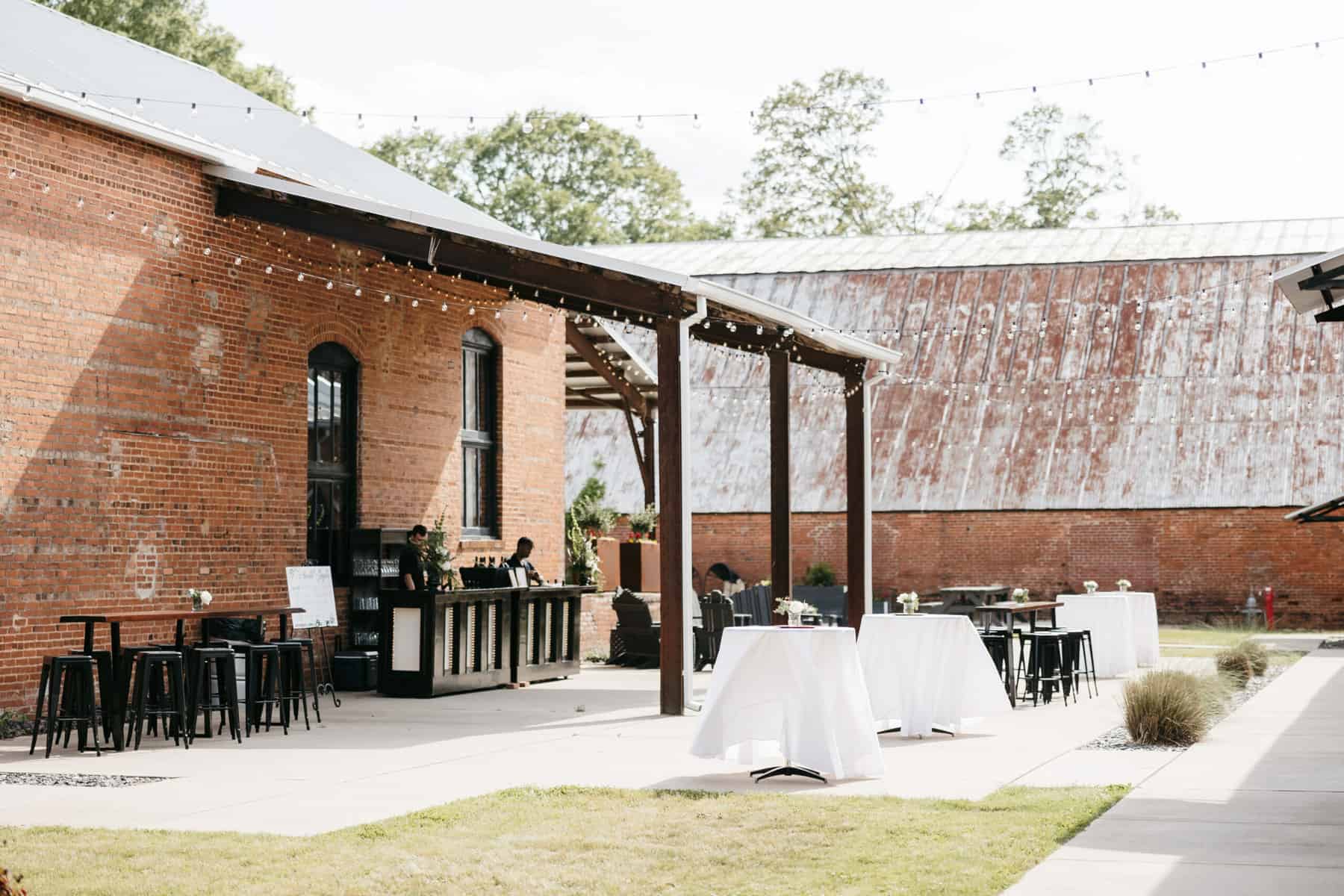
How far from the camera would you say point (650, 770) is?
9.31 metres

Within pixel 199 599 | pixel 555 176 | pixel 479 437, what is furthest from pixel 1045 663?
pixel 555 176

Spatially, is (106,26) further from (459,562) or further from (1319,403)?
(1319,403)

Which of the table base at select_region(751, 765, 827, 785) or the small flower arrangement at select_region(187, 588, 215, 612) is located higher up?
the small flower arrangement at select_region(187, 588, 215, 612)

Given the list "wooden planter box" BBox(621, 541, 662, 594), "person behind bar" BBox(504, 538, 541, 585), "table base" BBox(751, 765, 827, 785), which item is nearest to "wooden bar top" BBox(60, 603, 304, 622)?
"person behind bar" BBox(504, 538, 541, 585)

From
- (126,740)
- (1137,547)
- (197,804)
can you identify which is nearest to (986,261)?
(1137,547)

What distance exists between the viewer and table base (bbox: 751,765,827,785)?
877 cm

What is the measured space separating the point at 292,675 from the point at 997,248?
79.1 ft

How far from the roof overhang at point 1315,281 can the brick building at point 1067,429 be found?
17.3m

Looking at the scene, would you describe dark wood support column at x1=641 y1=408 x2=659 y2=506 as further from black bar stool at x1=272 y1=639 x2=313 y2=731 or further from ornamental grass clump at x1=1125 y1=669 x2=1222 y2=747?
ornamental grass clump at x1=1125 y1=669 x2=1222 y2=747

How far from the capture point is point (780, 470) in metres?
16.2

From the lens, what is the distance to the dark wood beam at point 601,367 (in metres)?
20.0

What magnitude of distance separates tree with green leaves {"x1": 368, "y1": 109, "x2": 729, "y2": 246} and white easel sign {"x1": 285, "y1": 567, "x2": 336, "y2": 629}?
3242 centimetres

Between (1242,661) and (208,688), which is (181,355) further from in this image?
(1242,661)

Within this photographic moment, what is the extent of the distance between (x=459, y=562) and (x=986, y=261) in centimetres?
1841
